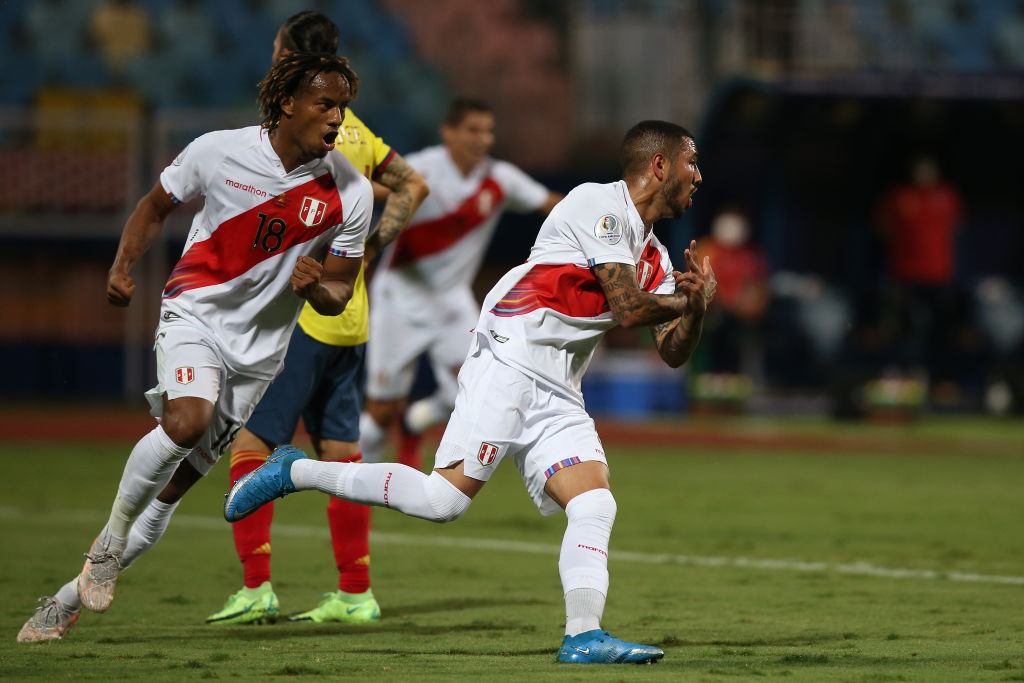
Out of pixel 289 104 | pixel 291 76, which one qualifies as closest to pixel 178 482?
pixel 289 104

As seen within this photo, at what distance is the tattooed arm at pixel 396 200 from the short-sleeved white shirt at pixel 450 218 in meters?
2.55

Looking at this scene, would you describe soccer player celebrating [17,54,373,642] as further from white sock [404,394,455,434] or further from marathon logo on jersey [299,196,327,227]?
white sock [404,394,455,434]

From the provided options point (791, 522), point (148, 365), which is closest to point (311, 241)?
point (791, 522)

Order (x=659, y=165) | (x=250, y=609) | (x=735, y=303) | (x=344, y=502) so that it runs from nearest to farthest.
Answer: (x=659, y=165), (x=250, y=609), (x=344, y=502), (x=735, y=303)

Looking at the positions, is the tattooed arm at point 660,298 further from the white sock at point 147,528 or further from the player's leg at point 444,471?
the white sock at point 147,528

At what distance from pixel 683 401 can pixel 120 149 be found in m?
7.78

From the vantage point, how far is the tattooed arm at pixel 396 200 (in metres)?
6.34

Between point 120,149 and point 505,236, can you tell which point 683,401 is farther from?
point 120,149

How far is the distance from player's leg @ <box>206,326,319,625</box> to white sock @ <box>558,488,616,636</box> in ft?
5.67

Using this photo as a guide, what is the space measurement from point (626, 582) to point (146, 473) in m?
2.73

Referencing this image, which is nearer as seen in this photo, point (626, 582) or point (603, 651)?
point (603, 651)

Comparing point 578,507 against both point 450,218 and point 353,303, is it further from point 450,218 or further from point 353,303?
point 450,218

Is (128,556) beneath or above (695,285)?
beneath

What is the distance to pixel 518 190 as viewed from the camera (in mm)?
9086
